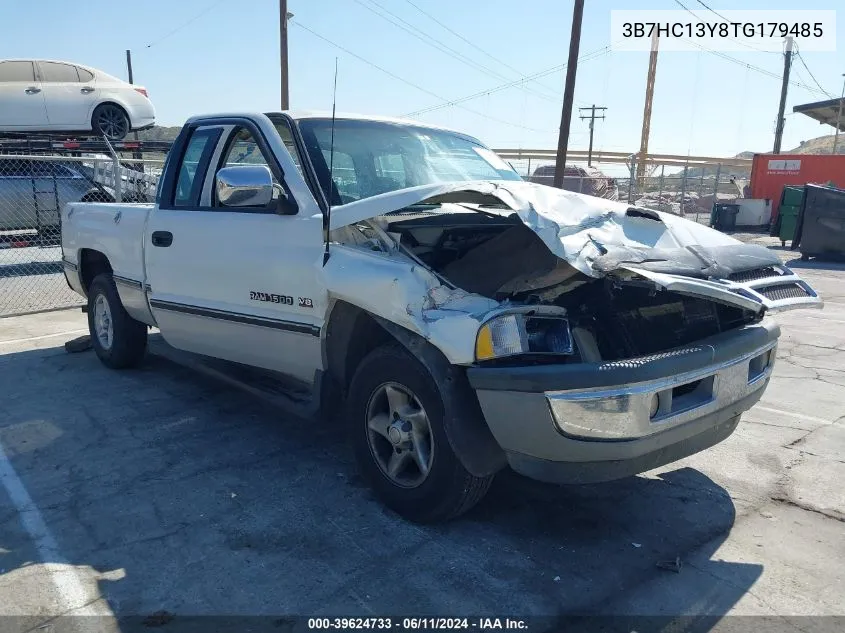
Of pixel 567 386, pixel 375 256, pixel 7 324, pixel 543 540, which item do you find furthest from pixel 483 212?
pixel 7 324

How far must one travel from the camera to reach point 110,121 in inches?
506

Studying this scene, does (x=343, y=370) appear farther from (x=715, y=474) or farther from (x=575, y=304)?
(x=715, y=474)

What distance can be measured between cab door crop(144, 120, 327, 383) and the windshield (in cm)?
20

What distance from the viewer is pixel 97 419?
4812mm

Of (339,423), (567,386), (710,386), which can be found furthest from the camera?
(339,423)

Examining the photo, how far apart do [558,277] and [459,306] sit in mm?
473

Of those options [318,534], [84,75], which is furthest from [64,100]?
[318,534]

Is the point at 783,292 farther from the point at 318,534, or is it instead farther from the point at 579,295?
the point at 318,534

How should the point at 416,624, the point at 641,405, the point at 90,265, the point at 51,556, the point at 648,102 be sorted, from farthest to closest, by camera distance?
the point at 648,102 → the point at 90,265 → the point at 51,556 → the point at 641,405 → the point at 416,624

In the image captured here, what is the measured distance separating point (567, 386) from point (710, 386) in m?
0.80

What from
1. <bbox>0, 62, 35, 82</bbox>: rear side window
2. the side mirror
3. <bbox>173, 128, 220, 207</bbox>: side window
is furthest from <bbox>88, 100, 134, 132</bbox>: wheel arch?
the side mirror

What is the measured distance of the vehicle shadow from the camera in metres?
2.79

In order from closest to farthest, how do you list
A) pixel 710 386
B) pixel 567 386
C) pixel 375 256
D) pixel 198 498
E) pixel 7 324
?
pixel 567 386
pixel 710 386
pixel 375 256
pixel 198 498
pixel 7 324

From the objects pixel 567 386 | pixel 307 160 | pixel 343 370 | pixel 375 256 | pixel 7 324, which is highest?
pixel 307 160
